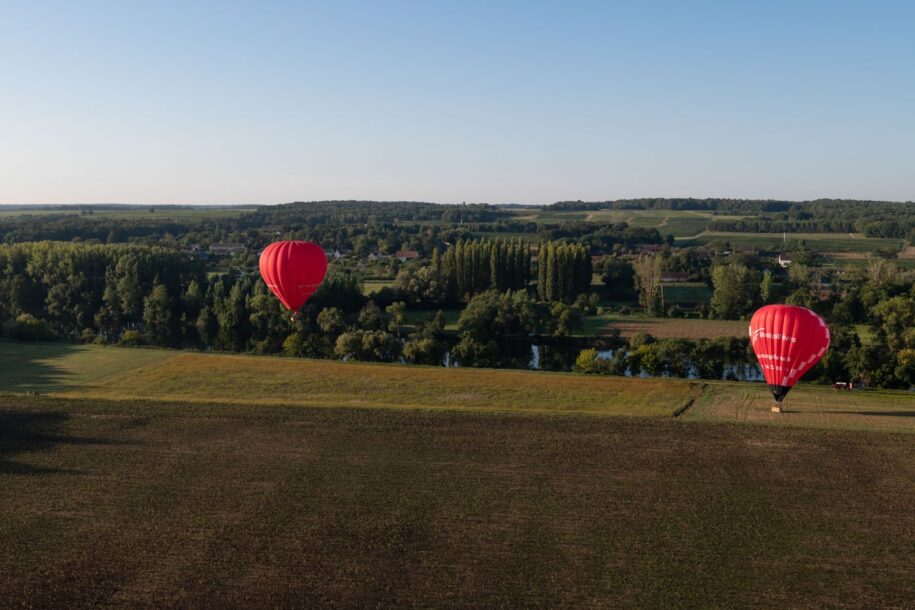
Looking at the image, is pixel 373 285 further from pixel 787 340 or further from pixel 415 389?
pixel 787 340

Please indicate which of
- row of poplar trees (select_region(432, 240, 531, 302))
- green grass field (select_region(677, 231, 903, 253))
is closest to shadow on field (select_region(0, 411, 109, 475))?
row of poplar trees (select_region(432, 240, 531, 302))

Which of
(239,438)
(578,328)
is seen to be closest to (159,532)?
(239,438)

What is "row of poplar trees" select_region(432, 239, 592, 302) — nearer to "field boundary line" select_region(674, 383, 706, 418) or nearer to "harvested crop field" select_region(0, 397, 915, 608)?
"field boundary line" select_region(674, 383, 706, 418)

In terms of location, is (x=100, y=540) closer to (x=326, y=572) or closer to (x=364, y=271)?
(x=326, y=572)

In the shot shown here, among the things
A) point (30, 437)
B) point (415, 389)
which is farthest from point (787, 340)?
point (30, 437)

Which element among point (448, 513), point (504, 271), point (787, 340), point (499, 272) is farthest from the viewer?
point (504, 271)
